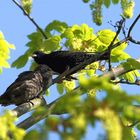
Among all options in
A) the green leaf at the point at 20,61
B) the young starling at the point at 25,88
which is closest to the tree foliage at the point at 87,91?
the green leaf at the point at 20,61

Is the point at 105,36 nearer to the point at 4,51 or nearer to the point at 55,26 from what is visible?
the point at 55,26

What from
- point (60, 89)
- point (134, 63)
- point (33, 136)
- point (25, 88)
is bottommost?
point (33, 136)

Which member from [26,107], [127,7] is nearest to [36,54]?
[26,107]

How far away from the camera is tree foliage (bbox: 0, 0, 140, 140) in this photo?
119 centimetres

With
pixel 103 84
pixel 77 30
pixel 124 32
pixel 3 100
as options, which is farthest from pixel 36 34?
pixel 103 84

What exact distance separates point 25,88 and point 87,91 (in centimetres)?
225

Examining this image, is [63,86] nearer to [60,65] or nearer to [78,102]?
[60,65]

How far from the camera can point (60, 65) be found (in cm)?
591

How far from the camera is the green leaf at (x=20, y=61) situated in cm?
452

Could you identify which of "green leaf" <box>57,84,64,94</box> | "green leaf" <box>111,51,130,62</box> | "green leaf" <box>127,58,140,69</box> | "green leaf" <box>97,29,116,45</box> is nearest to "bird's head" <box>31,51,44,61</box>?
"green leaf" <box>57,84,64,94</box>

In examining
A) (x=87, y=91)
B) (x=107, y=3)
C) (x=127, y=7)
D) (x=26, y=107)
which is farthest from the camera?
(x=107, y=3)

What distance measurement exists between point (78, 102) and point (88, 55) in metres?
3.64

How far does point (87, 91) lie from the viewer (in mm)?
2533

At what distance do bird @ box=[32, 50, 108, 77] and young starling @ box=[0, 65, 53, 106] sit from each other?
0.26m
